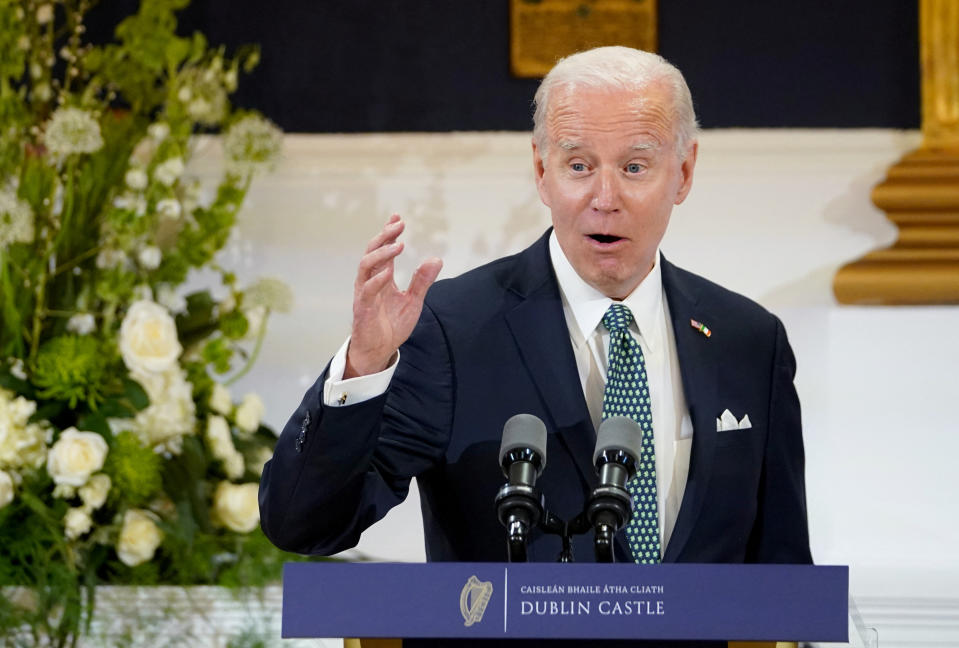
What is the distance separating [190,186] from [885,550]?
7.04ft

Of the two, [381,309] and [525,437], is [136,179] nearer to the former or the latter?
[381,309]

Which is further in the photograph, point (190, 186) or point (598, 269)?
point (190, 186)

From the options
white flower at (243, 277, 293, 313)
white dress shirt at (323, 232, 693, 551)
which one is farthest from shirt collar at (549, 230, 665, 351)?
white flower at (243, 277, 293, 313)

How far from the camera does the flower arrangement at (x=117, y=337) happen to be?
9.57ft

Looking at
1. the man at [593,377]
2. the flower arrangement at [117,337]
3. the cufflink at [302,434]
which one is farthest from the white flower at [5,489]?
the cufflink at [302,434]

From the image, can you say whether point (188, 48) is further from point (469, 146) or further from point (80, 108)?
point (469, 146)

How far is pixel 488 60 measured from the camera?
12.5 feet

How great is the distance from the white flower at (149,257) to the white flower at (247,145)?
0.31 meters

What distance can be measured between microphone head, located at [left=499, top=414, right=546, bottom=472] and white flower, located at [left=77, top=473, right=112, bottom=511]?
1.61 metres

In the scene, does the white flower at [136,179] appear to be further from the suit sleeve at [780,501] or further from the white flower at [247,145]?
the suit sleeve at [780,501]

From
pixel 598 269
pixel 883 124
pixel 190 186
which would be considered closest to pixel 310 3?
pixel 190 186

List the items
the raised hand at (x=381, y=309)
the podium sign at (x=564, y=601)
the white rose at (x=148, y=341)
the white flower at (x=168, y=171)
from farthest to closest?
the white flower at (x=168, y=171) → the white rose at (x=148, y=341) → the raised hand at (x=381, y=309) → the podium sign at (x=564, y=601)

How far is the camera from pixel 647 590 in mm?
1402

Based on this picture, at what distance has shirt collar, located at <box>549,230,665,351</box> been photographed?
2.11 m
